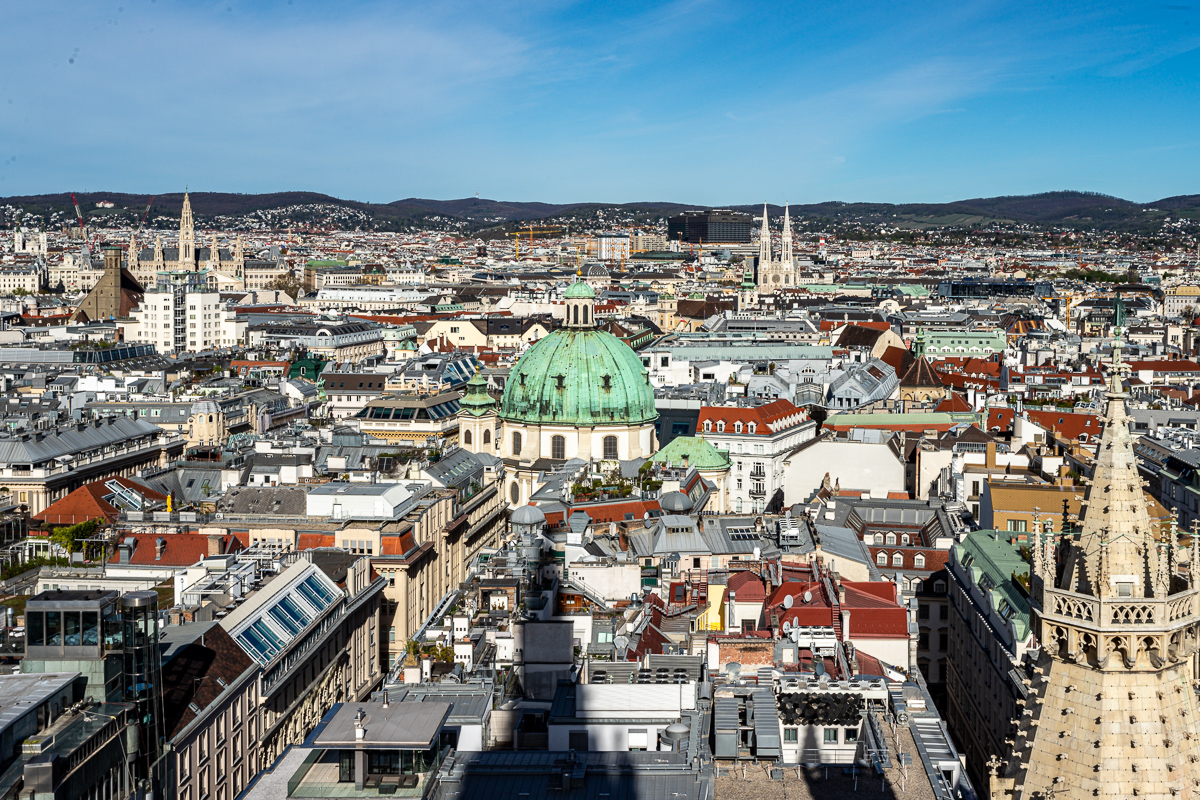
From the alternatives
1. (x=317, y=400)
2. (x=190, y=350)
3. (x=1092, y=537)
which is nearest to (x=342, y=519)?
(x=1092, y=537)

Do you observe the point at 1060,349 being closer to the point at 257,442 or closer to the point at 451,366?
the point at 451,366

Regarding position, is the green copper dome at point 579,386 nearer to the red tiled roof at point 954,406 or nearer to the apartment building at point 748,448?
the apartment building at point 748,448

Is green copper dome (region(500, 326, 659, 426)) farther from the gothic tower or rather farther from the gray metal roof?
the gothic tower

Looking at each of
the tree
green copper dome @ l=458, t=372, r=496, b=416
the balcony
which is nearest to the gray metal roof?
the tree

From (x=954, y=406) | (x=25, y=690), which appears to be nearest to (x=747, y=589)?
(x=25, y=690)

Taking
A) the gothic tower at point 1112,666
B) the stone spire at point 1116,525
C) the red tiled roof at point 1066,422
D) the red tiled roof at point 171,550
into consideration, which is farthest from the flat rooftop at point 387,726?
the red tiled roof at point 1066,422
